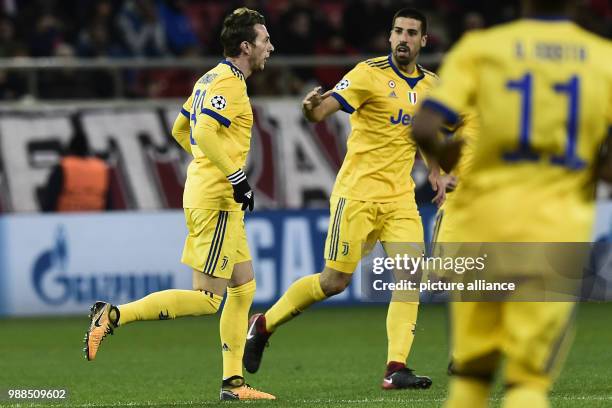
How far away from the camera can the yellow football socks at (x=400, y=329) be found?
8.25 metres

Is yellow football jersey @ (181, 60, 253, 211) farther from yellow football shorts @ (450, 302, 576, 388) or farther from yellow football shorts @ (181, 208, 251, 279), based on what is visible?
yellow football shorts @ (450, 302, 576, 388)

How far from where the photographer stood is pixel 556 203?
4.57 m

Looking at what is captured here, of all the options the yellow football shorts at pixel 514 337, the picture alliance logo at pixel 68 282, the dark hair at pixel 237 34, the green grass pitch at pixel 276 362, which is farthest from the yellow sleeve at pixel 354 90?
the picture alliance logo at pixel 68 282

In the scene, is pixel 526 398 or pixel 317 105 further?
pixel 317 105

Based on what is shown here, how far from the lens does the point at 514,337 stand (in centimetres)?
449

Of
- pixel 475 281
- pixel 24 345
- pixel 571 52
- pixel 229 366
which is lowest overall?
pixel 24 345

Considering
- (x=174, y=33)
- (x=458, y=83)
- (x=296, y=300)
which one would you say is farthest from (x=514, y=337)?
(x=174, y=33)

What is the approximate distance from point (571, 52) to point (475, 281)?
1.21 m

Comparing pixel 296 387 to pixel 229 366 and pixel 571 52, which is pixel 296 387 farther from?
pixel 571 52

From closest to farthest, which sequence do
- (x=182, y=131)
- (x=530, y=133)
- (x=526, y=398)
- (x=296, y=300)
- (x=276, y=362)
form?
(x=526, y=398), (x=530, y=133), (x=182, y=131), (x=296, y=300), (x=276, y=362)

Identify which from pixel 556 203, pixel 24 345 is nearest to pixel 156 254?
pixel 24 345

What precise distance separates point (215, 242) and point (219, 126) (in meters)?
0.69

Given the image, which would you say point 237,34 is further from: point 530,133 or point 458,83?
point 530,133

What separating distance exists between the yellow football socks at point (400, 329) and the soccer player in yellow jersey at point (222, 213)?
3.00ft
